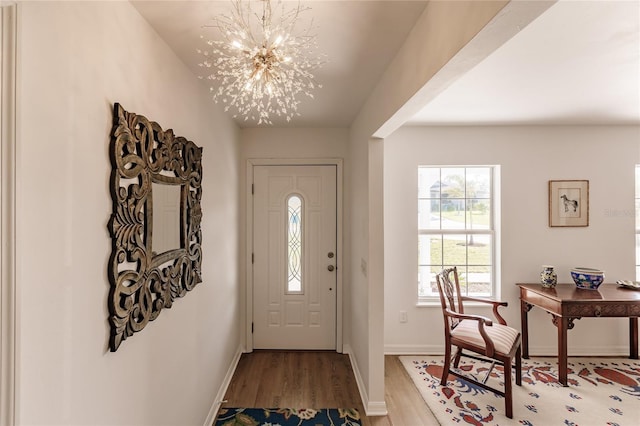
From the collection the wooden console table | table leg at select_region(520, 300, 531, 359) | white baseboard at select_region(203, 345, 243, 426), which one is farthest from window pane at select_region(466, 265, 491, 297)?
white baseboard at select_region(203, 345, 243, 426)

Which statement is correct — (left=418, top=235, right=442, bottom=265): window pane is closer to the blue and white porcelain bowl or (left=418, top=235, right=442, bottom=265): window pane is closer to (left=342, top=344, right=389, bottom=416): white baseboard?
the blue and white porcelain bowl

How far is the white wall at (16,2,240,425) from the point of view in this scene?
80 cm

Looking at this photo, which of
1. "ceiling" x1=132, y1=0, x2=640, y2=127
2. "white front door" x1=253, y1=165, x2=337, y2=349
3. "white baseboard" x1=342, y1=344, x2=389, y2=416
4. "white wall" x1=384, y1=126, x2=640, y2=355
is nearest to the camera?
"ceiling" x1=132, y1=0, x2=640, y2=127

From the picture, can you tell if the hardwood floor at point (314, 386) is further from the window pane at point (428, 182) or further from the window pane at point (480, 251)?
the window pane at point (428, 182)

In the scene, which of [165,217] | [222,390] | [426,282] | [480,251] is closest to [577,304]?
[480,251]

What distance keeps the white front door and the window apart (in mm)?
1055

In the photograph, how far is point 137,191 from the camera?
1.26m

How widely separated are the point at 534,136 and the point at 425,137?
1.20 meters

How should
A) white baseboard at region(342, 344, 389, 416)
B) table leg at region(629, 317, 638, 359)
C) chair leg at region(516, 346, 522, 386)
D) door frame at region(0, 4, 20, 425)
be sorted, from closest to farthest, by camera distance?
door frame at region(0, 4, 20, 425)
white baseboard at region(342, 344, 389, 416)
chair leg at region(516, 346, 522, 386)
table leg at region(629, 317, 638, 359)

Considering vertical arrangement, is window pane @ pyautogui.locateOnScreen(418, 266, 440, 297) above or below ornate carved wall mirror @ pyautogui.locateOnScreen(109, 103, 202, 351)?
below

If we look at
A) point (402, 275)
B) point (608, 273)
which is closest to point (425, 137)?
point (402, 275)

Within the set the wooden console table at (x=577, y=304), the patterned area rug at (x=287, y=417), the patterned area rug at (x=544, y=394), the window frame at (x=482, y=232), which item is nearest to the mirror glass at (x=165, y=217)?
the patterned area rug at (x=287, y=417)

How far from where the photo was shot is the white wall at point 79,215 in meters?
0.80

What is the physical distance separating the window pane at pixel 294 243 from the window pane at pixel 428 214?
1393 mm
